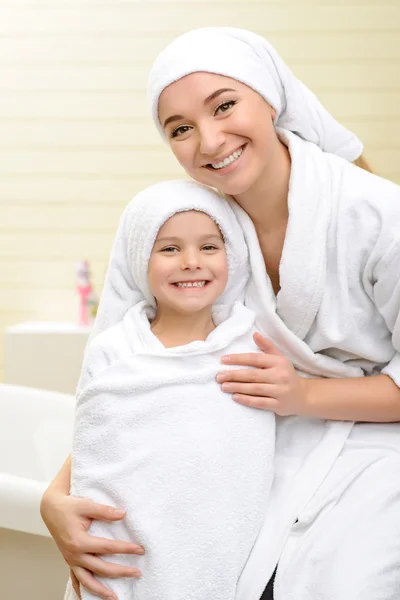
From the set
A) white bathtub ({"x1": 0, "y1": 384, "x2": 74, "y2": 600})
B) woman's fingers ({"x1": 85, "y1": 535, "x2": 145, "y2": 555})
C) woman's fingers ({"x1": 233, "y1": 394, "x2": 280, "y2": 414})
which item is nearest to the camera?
woman's fingers ({"x1": 85, "y1": 535, "x2": 145, "y2": 555})

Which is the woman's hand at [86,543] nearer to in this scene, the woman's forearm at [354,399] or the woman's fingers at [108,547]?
the woman's fingers at [108,547]

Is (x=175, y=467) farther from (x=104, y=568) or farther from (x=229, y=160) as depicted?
(x=229, y=160)

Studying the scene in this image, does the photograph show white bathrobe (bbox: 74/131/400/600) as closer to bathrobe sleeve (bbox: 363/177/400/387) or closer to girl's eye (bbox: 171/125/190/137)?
bathrobe sleeve (bbox: 363/177/400/387)

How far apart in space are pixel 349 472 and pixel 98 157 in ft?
10.5

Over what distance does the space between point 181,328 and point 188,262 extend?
0.15 meters

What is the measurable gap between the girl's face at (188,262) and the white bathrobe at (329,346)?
0.33ft

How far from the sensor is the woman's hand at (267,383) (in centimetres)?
137

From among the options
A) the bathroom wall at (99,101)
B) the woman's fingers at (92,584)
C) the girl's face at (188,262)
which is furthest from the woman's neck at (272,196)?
the bathroom wall at (99,101)

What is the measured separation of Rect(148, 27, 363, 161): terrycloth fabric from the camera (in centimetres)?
140

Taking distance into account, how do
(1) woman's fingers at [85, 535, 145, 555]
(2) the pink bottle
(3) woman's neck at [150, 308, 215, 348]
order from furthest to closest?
(2) the pink bottle
(3) woman's neck at [150, 308, 215, 348]
(1) woman's fingers at [85, 535, 145, 555]

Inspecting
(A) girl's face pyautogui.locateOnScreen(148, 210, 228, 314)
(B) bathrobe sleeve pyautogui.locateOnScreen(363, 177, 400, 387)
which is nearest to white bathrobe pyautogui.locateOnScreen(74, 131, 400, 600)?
(B) bathrobe sleeve pyautogui.locateOnScreen(363, 177, 400, 387)

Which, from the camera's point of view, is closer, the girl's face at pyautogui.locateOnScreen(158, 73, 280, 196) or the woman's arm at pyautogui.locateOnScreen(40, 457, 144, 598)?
the woman's arm at pyautogui.locateOnScreen(40, 457, 144, 598)

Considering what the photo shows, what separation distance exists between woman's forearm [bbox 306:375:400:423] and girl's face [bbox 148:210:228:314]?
265 mm

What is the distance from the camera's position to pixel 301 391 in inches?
56.0
